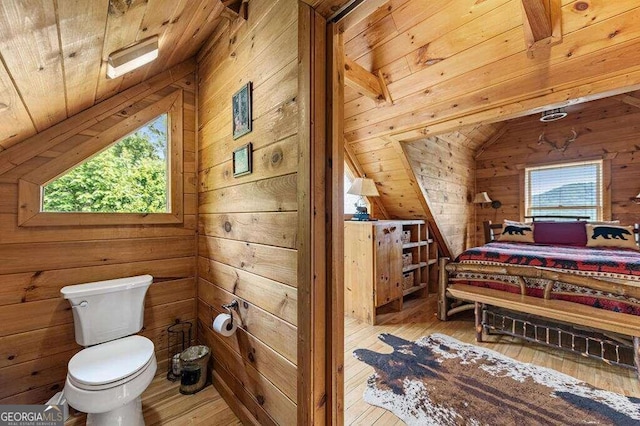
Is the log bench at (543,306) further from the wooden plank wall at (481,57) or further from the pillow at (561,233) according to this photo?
the pillow at (561,233)

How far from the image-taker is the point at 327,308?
110cm

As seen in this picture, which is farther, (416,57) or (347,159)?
(347,159)

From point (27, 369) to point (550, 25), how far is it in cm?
392

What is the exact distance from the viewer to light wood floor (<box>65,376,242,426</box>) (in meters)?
1.55

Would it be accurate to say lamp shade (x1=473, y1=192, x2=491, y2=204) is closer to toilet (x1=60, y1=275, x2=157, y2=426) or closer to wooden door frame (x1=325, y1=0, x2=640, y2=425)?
wooden door frame (x1=325, y1=0, x2=640, y2=425)

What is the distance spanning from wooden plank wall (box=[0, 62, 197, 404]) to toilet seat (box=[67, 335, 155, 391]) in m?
0.41

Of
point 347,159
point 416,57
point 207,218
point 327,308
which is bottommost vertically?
point 327,308

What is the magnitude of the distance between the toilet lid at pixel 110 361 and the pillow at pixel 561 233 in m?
4.58

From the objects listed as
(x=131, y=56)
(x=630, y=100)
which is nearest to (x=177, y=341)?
(x=131, y=56)

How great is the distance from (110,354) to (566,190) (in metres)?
5.90

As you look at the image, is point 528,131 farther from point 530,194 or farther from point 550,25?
point 550,25

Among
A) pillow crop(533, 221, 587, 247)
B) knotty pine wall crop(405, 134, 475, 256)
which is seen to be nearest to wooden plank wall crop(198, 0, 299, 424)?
knotty pine wall crop(405, 134, 475, 256)

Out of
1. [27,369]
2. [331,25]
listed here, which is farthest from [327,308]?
[27,369]

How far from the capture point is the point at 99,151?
1.81 metres
